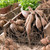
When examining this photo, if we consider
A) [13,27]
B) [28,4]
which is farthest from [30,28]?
[28,4]

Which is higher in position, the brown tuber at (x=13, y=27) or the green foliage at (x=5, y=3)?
the brown tuber at (x=13, y=27)

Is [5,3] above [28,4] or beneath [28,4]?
beneath

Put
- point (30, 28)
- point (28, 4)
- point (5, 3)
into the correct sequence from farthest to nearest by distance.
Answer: point (5, 3) < point (28, 4) < point (30, 28)

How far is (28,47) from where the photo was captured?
1.44 m

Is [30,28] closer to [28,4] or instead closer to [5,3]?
[28,4]

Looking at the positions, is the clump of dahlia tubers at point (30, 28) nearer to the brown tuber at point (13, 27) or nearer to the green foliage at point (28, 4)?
the brown tuber at point (13, 27)

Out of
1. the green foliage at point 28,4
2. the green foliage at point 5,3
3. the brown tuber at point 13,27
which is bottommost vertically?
the green foliage at point 5,3

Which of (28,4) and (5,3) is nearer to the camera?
(28,4)

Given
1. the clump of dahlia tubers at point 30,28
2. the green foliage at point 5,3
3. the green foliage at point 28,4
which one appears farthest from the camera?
the green foliage at point 5,3

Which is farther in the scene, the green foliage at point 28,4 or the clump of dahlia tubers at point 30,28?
the green foliage at point 28,4

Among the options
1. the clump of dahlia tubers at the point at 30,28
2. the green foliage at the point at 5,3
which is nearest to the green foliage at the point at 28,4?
the clump of dahlia tubers at the point at 30,28

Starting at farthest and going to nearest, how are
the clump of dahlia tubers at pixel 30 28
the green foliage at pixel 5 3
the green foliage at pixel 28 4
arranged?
the green foliage at pixel 5 3 < the green foliage at pixel 28 4 < the clump of dahlia tubers at pixel 30 28

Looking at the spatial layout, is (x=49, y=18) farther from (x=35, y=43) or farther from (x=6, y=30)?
(x=6, y=30)

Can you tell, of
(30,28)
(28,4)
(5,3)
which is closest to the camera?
(30,28)
